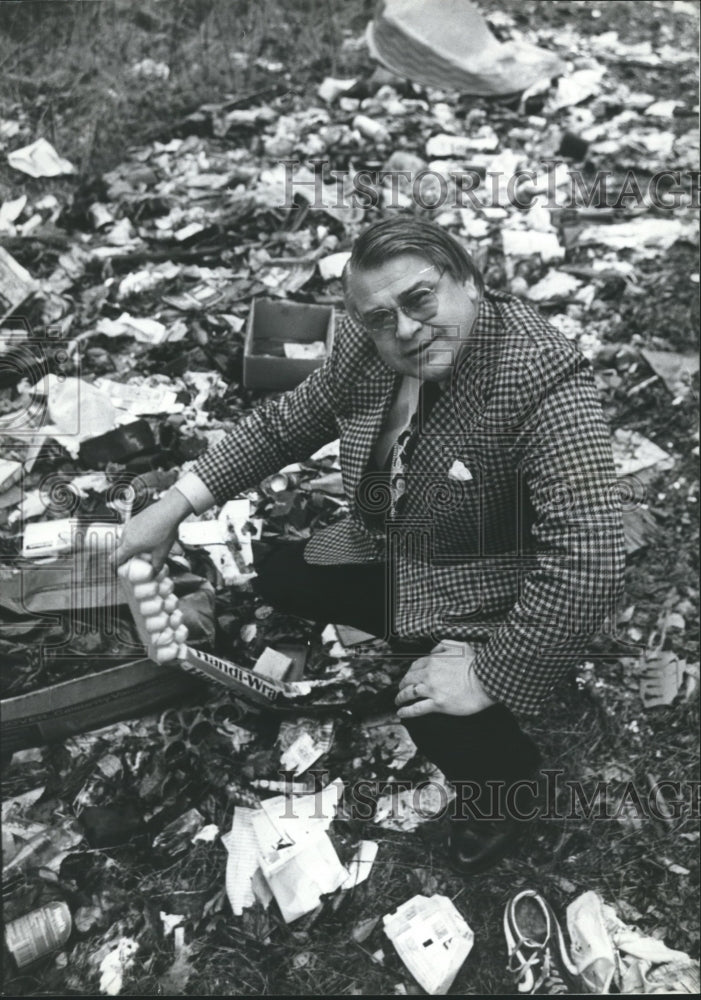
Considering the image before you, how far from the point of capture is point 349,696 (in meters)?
2.81

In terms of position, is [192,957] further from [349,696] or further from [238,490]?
[238,490]

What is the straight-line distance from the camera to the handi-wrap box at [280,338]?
364cm

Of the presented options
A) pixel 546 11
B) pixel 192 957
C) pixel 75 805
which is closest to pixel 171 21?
pixel 546 11

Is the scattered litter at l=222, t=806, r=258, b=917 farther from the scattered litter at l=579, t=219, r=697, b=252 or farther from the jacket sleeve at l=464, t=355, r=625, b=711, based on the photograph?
the scattered litter at l=579, t=219, r=697, b=252

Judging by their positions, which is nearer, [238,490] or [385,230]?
[385,230]

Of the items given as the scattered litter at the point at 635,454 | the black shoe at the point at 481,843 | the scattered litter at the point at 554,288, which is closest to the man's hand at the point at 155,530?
the black shoe at the point at 481,843

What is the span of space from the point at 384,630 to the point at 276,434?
29.7 inches

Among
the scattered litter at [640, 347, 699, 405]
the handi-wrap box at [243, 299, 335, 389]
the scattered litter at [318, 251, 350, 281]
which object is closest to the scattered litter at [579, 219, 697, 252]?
the scattered litter at [640, 347, 699, 405]

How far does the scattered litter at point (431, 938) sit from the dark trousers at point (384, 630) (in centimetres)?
39

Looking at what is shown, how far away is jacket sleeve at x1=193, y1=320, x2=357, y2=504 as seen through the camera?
232 centimetres

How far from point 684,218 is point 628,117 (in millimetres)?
1422

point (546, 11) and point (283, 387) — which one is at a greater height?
point (546, 11)

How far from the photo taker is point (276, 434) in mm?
2398

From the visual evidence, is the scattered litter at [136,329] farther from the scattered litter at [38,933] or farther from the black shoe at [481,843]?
the black shoe at [481,843]
